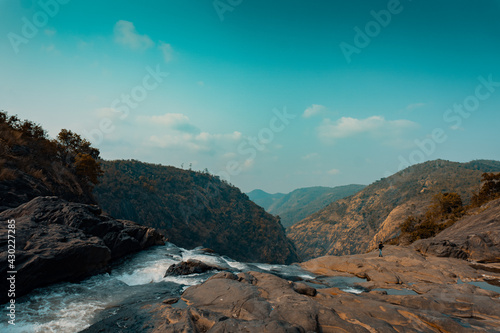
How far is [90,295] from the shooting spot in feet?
51.0

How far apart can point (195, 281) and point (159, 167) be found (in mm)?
178901

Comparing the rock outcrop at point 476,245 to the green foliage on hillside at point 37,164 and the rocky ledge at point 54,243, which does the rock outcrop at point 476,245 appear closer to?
the rocky ledge at point 54,243

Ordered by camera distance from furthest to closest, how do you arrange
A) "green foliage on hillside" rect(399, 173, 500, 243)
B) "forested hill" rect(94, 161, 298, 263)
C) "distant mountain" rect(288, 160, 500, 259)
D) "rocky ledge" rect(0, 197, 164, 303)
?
"distant mountain" rect(288, 160, 500, 259) → "forested hill" rect(94, 161, 298, 263) → "green foliage on hillside" rect(399, 173, 500, 243) → "rocky ledge" rect(0, 197, 164, 303)

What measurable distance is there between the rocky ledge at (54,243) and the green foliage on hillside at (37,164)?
3.46 metres

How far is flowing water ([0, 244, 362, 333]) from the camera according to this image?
1135cm

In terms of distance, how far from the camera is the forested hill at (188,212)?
116950 mm

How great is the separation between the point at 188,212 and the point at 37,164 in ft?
408

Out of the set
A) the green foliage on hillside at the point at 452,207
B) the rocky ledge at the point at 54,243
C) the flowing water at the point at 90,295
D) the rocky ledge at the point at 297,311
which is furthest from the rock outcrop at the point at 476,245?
the rocky ledge at the point at 54,243

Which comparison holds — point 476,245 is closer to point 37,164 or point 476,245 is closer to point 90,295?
point 90,295

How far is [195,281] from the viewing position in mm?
20641

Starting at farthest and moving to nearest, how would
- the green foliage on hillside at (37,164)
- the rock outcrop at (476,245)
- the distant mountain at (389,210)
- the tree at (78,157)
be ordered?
the distant mountain at (389,210) < the tree at (78,157) < the rock outcrop at (476,245) < the green foliage on hillside at (37,164)

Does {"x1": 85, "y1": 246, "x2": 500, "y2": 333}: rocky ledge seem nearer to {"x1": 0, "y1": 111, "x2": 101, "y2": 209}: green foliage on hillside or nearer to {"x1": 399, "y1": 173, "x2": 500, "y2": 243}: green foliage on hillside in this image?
{"x1": 0, "y1": 111, "x2": 101, "y2": 209}: green foliage on hillside

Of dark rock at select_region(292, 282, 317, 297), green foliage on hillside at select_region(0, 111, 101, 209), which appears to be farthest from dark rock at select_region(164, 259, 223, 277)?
green foliage on hillside at select_region(0, 111, 101, 209)

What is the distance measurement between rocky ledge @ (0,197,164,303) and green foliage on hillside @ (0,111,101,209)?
3464mm
